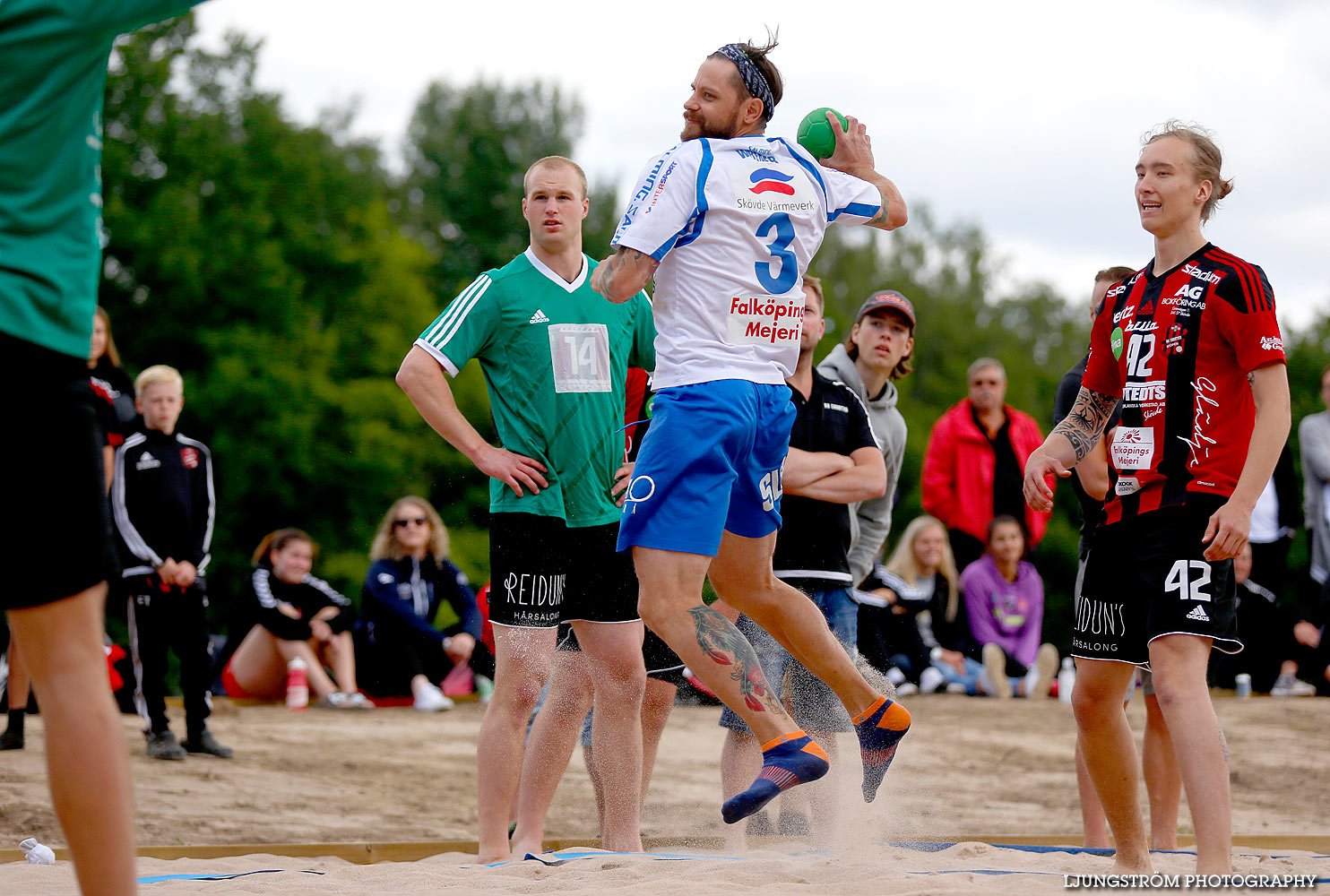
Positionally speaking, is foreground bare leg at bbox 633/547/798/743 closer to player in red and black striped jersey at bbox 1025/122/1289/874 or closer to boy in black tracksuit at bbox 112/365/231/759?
player in red and black striped jersey at bbox 1025/122/1289/874

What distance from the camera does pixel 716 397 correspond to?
160 inches

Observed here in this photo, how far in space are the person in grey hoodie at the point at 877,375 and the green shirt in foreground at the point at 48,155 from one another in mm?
3999

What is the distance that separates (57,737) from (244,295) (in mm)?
24112

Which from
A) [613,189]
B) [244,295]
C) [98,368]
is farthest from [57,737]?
[613,189]

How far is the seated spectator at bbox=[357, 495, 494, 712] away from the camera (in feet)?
35.4

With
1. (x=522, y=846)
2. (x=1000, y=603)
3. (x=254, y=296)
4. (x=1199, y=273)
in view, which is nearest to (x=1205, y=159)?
(x=1199, y=273)

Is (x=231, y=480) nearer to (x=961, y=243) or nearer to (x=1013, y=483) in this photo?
(x=1013, y=483)

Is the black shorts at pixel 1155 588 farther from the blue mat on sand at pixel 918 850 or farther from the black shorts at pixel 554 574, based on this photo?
the black shorts at pixel 554 574

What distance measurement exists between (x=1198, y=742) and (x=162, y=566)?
577 centimetres

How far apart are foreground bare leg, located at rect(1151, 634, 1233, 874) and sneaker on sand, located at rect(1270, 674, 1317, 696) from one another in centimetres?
863

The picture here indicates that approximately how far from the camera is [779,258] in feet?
13.8

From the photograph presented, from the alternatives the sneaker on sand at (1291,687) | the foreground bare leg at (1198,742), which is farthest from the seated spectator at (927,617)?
the foreground bare leg at (1198,742)

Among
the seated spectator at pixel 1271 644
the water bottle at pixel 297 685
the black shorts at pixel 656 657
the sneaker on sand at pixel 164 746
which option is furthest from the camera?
the seated spectator at pixel 1271 644

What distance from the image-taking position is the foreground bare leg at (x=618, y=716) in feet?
16.0
